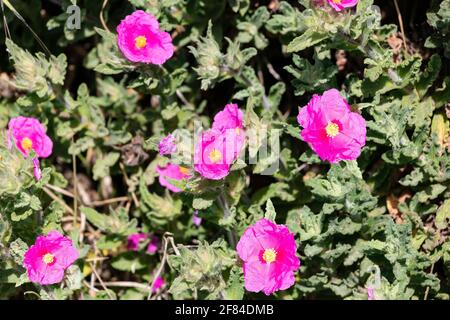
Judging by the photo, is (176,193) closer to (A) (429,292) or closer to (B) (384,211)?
(B) (384,211)

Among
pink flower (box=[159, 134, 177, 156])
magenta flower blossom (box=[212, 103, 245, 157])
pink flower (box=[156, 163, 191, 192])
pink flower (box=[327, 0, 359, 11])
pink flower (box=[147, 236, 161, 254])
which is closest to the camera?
pink flower (box=[327, 0, 359, 11])

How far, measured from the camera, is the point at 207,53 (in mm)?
3291

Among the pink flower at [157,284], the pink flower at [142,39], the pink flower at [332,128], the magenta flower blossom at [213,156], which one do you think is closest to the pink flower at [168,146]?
the magenta flower blossom at [213,156]

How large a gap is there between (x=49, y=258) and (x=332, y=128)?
144cm

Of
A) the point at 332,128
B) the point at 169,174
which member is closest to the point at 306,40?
the point at 332,128

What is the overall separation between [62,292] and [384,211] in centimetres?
167

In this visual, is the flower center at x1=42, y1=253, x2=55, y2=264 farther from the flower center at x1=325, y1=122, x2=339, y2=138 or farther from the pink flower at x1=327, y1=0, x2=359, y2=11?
the pink flower at x1=327, y1=0, x2=359, y2=11

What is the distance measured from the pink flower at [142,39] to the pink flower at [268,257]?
0.98 metres

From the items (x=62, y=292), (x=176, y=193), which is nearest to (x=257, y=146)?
(x=176, y=193)

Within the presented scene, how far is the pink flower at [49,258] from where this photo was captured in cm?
312

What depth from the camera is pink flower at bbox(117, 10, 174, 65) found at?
3229 mm

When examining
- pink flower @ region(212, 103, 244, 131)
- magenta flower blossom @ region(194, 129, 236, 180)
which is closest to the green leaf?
pink flower @ region(212, 103, 244, 131)

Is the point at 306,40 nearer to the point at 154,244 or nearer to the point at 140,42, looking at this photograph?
the point at 140,42

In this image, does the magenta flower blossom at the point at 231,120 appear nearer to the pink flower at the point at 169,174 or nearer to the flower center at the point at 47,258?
the pink flower at the point at 169,174
